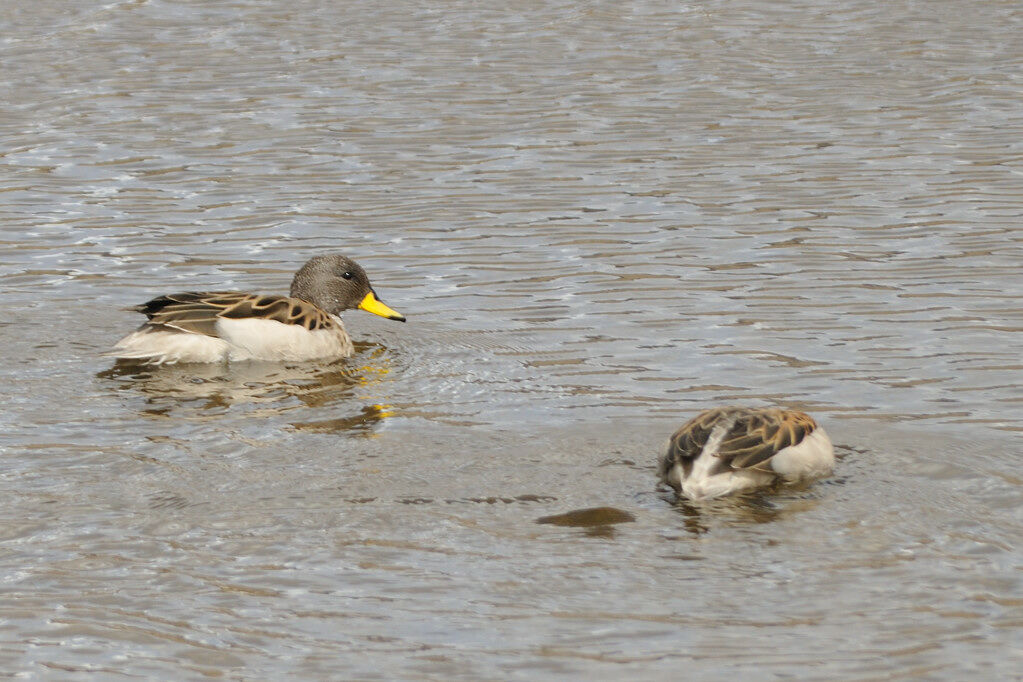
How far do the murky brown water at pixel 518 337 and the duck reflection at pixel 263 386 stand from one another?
5cm

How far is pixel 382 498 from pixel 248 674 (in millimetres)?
2097

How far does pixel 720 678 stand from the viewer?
644 cm

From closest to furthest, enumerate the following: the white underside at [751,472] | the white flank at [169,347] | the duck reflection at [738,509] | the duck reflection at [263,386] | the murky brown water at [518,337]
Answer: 1. the murky brown water at [518,337]
2. the duck reflection at [738,509]
3. the white underside at [751,472]
4. the duck reflection at [263,386]
5. the white flank at [169,347]

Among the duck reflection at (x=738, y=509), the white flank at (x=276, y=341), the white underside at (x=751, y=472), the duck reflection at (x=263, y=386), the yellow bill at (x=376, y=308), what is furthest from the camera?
the yellow bill at (x=376, y=308)

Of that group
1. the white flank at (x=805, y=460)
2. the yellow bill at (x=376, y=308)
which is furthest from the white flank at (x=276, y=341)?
Result: the white flank at (x=805, y=460)

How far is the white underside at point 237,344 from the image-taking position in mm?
11258

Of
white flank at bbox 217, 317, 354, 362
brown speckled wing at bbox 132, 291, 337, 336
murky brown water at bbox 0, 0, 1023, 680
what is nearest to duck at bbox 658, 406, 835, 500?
murky brown water at bbox 0, 0, 1023, 680

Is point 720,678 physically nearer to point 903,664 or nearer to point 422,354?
point 903,664

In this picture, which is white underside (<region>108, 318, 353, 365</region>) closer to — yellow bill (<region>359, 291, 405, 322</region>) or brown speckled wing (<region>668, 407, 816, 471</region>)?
yellow bill (<region>359, 291, 405, 322</region>)

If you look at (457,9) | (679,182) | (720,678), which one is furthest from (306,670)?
(457,9)

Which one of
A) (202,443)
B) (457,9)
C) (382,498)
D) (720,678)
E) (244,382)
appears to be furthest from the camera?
(457,9)

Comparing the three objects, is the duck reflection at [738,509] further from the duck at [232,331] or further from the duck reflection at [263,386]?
the duck at [232,331]

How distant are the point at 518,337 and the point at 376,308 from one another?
1.25 meters

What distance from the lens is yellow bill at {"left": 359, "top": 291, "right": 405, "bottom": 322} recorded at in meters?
12.3
